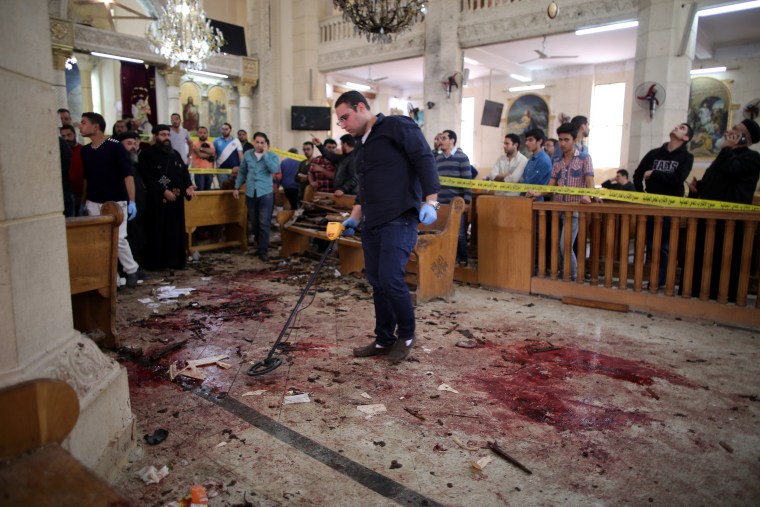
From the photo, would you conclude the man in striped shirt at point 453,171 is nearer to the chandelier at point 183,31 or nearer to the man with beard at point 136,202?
the man with beard at point 136,202

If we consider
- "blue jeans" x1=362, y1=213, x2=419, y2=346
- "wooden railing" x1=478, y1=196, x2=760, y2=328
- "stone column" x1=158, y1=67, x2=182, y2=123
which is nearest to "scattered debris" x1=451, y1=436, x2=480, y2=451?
"blue jeans" x1=362, y1=213, x2=419, y2=346

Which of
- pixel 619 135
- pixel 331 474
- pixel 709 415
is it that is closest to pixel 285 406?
pixel 331 474

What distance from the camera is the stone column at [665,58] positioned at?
373 inches

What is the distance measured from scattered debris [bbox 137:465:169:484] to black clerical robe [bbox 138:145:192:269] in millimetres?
5129

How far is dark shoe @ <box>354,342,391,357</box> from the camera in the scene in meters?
3.94

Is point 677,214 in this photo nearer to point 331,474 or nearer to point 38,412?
point 331,474

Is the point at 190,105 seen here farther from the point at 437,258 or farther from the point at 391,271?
the point at 391,271

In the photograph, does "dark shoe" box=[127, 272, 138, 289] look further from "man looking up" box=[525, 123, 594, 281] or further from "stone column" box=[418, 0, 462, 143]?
"stone column" box=[418, 0, 462, 143]

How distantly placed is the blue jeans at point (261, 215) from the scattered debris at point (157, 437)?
214 inches

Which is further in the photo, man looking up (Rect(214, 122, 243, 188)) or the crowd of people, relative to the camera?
man looking up (Rect(214, 122, 243, 188))

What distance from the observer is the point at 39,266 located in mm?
2092

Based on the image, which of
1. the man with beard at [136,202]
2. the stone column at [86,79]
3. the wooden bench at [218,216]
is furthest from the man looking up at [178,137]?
the stone column at [86,79]

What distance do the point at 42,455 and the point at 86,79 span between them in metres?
18.7

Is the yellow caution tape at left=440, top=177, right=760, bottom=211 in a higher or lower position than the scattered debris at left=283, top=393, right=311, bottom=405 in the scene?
higher
